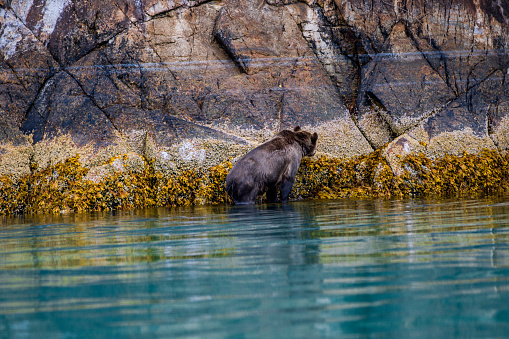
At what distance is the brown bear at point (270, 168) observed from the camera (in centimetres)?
863

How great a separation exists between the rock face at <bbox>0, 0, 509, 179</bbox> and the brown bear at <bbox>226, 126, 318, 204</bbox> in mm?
897

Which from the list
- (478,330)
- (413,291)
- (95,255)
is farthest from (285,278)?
(95,255)

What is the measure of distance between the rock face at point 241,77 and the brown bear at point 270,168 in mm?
897

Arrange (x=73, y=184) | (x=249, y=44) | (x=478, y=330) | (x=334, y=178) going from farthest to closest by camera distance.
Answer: (x=249, y=44) < (x=334, y=178) < (x=73, y=184) < (x=478, y=330)

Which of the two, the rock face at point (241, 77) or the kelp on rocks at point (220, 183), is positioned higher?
the rock face at point (241, 77)

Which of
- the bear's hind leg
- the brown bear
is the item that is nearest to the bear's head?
the brown bear

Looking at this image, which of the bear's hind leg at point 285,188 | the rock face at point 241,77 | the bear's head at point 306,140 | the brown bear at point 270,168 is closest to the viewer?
the brown bear at point 270,168

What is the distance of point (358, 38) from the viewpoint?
36.7 feet

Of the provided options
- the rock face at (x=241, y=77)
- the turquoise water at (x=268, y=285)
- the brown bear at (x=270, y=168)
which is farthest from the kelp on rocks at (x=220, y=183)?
the turquoise water at (x=268, y=285)

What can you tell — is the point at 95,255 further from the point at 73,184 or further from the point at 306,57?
the point at 306,57

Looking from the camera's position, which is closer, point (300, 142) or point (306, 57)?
point (300, 142)

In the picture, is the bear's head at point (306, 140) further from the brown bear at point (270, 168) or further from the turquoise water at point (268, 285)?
the turquoise water at point (268, 285)

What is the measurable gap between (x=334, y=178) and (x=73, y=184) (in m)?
4.97

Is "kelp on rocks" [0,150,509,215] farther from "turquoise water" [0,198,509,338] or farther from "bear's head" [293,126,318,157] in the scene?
"turquoise water" [0,198,509,338]
